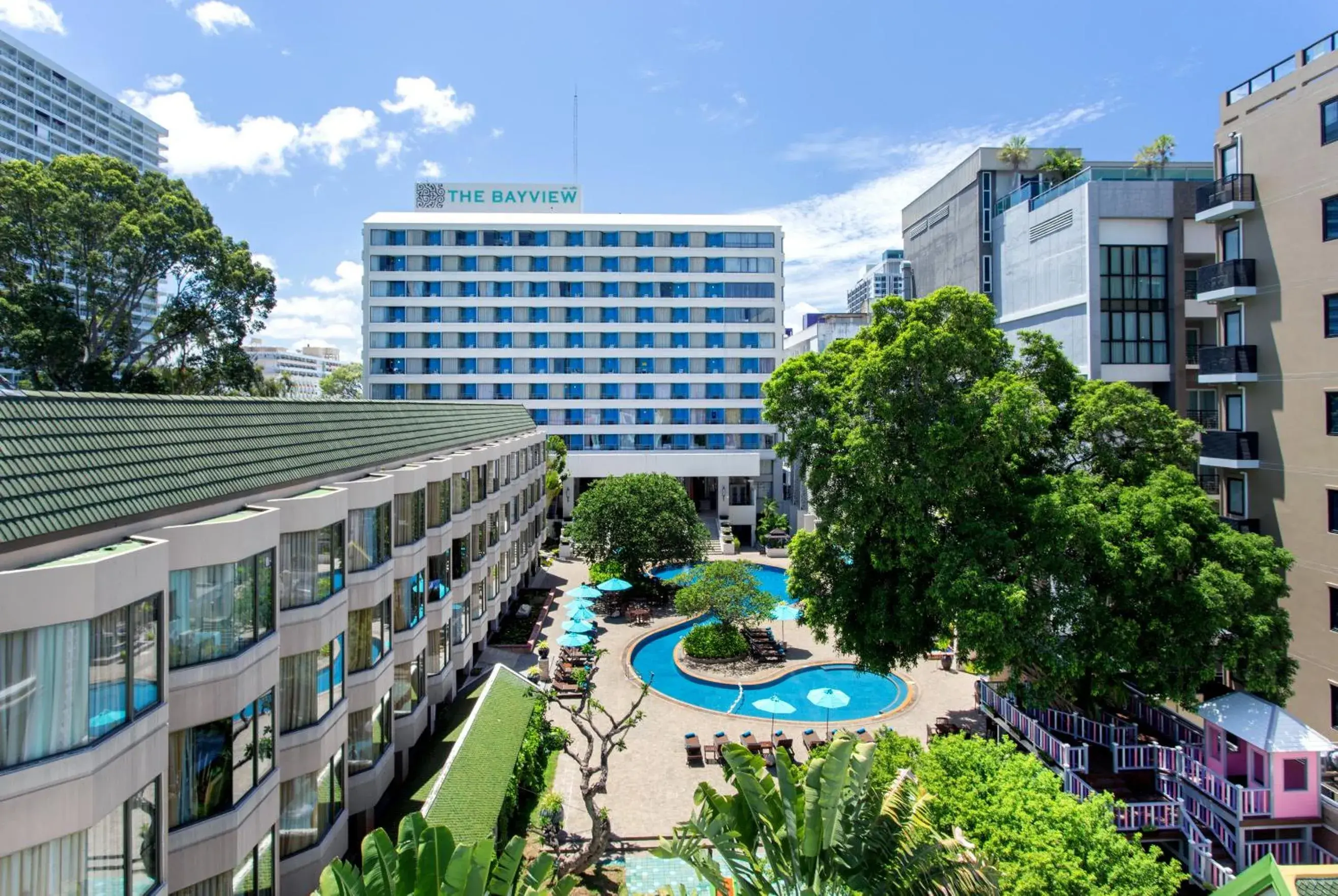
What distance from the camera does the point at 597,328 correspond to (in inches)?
2677

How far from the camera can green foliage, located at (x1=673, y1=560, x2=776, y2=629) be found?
34.2 meters

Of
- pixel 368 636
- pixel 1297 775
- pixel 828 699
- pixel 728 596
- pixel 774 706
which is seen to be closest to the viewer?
pixel 1297 775

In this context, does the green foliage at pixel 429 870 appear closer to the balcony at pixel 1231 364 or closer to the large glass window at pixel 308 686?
the large glass window at pixel 308 686

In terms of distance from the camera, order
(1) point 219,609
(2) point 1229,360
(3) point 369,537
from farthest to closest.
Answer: (2) point 1229,360 → (3) point 369,537 → (1) point 219,609

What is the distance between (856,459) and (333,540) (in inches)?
551

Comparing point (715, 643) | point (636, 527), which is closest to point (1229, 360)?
point (715, 643)

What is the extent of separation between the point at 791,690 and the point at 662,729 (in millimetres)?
6770

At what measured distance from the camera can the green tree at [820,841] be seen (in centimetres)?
1138

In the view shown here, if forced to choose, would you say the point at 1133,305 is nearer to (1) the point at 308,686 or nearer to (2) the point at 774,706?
(2) the point at 774,706

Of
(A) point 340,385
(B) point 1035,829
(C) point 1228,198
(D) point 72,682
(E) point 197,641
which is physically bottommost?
(B) point 1035,829

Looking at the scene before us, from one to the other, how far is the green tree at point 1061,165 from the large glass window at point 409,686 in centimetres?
3793

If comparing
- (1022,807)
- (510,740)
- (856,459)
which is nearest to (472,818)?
(510,740)

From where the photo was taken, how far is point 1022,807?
14.2 metres

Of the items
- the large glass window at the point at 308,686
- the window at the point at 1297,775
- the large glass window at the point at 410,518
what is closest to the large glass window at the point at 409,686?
the large glass window at the point at 410,518
